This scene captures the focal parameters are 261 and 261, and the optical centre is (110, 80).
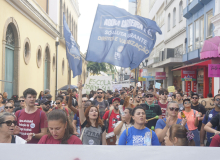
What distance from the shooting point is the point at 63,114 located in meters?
3.18

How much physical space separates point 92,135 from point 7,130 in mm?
1448

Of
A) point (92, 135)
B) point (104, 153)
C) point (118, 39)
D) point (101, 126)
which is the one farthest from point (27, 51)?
point (104, 153)

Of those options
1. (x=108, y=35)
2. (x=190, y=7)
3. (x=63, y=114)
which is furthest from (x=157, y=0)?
(x=63, y=114)

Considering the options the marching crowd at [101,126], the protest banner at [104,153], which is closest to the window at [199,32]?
the marching crowd at [101,126]

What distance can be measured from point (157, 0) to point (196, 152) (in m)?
33.4

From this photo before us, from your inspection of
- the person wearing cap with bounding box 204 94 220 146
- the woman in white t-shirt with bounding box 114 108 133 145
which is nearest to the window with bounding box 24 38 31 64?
the woman in white t-shirt with bounding box 114 108 133 145

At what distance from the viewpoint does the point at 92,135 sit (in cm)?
455

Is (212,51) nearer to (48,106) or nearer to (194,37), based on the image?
(194,37)

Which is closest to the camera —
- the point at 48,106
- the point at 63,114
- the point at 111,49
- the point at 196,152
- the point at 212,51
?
the point at 196,152

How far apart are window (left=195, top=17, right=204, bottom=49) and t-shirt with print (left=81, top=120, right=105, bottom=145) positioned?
14.7 m

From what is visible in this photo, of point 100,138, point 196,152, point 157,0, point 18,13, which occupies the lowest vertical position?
point 100,138

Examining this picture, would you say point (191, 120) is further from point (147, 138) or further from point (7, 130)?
point (7, 130)

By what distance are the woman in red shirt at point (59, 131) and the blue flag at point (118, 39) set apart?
573 centimetres

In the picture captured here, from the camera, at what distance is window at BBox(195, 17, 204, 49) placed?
17638 millimetres
